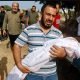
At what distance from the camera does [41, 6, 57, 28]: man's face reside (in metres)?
4.32

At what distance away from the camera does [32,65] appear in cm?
399

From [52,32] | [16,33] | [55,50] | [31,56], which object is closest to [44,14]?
[52,32]

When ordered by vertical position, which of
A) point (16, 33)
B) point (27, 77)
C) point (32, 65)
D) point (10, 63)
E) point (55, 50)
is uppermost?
point (55, 50)

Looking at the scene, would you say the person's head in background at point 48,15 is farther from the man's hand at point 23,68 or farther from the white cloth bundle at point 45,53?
the man's hand at point 23,68

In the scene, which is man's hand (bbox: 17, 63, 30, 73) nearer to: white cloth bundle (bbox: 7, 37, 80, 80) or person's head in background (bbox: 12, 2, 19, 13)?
white cloth bundle (bbox: 7, 37, 80, 80)

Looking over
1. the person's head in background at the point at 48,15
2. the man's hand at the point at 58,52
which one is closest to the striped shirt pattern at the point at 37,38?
the person's head in background at the point at 48,15

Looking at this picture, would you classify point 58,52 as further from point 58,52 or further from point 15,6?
point 15,6

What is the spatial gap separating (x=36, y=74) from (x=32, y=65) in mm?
499

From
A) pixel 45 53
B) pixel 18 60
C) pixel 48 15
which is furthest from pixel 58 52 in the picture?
pixel 18 60

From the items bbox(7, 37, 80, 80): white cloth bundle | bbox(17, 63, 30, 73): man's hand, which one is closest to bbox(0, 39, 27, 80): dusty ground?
bbox(17, 63, 30, 73): man's hand

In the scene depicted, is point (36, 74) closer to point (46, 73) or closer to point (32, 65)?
point (46, 73)

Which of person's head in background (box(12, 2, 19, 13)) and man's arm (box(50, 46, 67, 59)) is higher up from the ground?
man's arm (box(50, 46, 67, 59))

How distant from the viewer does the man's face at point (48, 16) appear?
4322mm

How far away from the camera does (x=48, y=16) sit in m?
4.33
